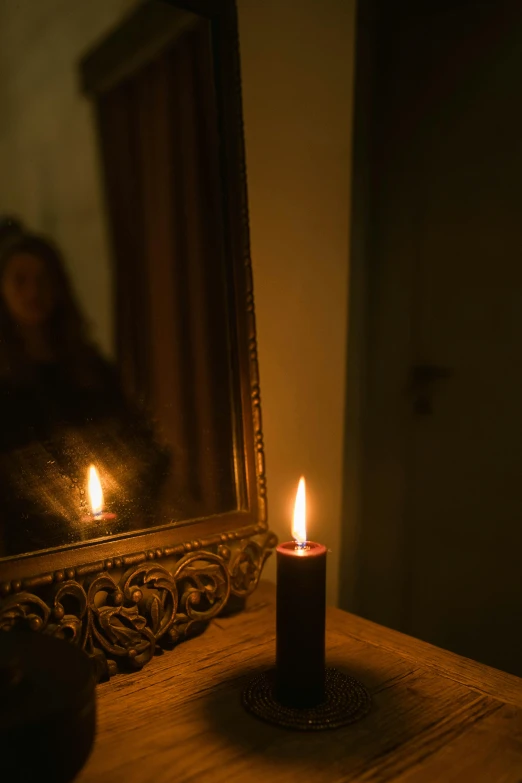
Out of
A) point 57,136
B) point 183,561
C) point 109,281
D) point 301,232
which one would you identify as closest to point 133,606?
point 183,561

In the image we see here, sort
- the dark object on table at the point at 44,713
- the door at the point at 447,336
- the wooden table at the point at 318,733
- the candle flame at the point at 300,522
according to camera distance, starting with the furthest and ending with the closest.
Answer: the door at the point at 447,336 < the candle flame at the point at 300,522 < the wooden table at the point at 318,733 < the dark object on table at the point at 44,713

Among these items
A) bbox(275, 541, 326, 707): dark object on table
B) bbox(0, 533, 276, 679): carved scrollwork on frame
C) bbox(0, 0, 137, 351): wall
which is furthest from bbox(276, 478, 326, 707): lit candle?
bbox(0, 0, 137, 351): wall

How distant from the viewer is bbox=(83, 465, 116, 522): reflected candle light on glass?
2.47 feet

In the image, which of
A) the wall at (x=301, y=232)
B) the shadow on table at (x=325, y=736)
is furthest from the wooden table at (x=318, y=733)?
the wall at (x=301, y=232)

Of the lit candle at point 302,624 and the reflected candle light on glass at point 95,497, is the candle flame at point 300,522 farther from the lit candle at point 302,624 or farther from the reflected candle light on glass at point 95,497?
the reflected candle light on glass at point 95,497

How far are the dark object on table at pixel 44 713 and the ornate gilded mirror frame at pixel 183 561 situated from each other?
150 millimetres

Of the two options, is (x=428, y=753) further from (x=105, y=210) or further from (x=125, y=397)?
(x=105, y=210)

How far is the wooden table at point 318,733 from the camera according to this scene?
554 millimetres

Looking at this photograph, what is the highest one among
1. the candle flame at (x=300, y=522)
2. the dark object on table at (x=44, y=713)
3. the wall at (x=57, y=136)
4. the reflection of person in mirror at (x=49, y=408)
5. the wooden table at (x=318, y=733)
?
the wall at (x=57, y=136)

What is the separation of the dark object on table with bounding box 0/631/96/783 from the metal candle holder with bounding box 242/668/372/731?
0.21 meters

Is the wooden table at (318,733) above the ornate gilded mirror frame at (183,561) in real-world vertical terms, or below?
below

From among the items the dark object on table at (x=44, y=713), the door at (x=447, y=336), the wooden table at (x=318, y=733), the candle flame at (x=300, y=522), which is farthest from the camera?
the door at (x=447, y=336)

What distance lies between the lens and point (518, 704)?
2.19 feet

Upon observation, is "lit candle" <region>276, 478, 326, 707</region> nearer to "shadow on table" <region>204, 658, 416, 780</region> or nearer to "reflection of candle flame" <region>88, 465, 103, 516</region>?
"shadow on table" <region>204, 658, 416, 780</region>
